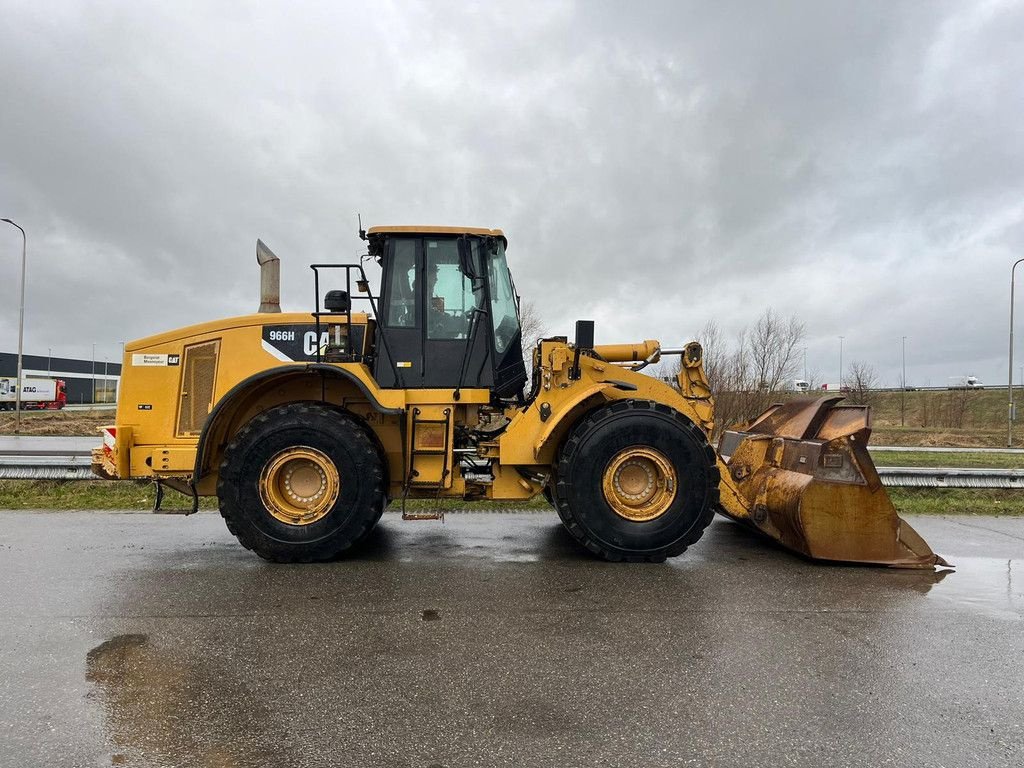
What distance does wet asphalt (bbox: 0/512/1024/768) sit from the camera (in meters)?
2.46

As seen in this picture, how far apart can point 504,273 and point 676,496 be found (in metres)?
2.53

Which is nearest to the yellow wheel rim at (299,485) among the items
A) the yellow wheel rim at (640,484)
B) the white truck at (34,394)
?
the yellow wheel rim at (640,484)

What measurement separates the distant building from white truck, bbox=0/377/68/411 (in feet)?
49.8

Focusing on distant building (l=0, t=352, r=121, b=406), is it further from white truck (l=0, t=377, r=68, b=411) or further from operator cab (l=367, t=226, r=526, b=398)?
operator cab (l=367, t=226, r=526, b=398)

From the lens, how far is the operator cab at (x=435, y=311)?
18.3 feet

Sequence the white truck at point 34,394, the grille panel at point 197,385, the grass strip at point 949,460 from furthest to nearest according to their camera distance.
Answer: the white truck at point 34,394, the grass strip at point 949,460, the grille panel at point 197,385

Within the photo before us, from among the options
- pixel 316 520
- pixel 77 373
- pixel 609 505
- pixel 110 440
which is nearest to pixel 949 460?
pixel 609 505

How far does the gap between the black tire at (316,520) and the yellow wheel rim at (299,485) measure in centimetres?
4

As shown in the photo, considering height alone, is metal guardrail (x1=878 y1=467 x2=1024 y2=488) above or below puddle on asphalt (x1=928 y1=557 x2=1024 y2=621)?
above

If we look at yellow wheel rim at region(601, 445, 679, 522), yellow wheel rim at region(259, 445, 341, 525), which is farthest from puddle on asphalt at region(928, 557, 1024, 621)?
yellow wheel rim at region(259, 445, 341, 525)

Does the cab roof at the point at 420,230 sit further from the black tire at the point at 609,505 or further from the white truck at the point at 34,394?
the white truck at the point at 34,394

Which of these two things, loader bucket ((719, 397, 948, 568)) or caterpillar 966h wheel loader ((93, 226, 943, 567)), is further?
caterpillar 966h wheel loader ((93, 226, 943, 567))

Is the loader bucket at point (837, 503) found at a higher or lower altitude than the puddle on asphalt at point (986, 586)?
higher

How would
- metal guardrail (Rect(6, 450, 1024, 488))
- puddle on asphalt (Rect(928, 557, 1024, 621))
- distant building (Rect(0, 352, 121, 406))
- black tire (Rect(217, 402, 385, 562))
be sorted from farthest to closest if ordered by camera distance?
distant building (Rect(0, 352, 121, 406))
metal guardrail (Rect(6, 450, 1024, 488))
black tire (Rect(217, 402, 385, 562))
puddle on asphalt (Rect(928, 557, 1024, 621))
